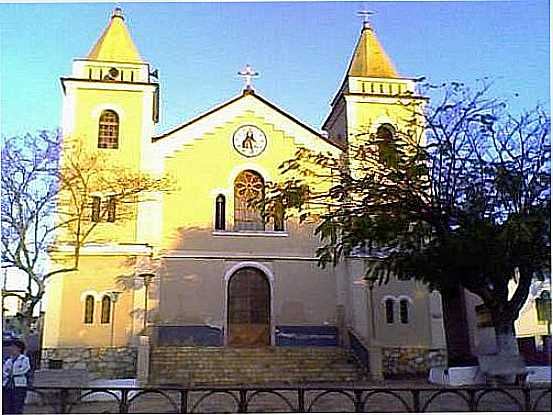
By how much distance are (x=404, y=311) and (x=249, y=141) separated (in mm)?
2419

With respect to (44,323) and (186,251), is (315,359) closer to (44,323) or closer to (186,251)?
(186,251)

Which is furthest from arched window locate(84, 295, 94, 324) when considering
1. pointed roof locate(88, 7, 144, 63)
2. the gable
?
pointed roof locate(88, 7, 144, 63)

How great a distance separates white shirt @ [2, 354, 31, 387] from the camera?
445cm

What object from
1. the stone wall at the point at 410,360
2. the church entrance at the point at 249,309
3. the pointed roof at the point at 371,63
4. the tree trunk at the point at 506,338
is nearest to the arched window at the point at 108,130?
the church entrance at the point at 249,309

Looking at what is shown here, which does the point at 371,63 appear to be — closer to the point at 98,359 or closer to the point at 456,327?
the point at 456,327

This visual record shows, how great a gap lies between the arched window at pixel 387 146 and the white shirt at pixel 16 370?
3.14m

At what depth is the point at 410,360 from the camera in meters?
6.61

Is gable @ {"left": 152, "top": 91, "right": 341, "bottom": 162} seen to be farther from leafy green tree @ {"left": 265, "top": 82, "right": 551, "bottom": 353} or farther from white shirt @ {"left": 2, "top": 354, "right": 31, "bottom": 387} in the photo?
white shirt @ {"left": 2, "top": 354, "right": 31, "bottom": 387}

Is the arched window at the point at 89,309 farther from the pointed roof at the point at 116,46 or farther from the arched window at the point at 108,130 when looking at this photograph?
the pointed roof at the point at 116,46

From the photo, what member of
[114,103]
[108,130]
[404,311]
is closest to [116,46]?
[114,103]

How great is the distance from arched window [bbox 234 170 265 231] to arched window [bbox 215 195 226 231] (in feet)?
0.42

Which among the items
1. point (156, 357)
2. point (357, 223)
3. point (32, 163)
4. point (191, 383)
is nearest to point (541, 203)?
point (357, 223)

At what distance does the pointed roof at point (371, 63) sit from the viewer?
285 inches

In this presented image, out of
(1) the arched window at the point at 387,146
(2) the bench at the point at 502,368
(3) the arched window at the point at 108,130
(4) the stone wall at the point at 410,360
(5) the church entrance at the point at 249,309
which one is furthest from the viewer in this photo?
(3) the arched window at the point at 108,130
